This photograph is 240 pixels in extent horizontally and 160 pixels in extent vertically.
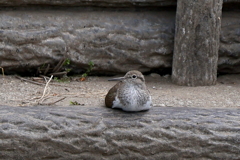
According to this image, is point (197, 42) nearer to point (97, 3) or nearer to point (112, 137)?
point (97, 3)

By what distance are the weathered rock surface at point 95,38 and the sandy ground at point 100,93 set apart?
0.27 m

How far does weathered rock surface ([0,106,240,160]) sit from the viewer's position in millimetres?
4160

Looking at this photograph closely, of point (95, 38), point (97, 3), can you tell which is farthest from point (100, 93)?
point (97, 3)

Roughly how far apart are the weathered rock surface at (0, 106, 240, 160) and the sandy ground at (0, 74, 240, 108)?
0.83 metres

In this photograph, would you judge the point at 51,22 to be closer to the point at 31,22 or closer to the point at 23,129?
the point at 31,22

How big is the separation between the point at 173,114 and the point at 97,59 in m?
2.12

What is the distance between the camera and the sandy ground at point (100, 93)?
5262mm

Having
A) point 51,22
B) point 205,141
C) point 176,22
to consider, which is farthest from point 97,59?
point 205,141

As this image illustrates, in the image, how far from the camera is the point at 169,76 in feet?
21.3

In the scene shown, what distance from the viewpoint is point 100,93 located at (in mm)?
5652

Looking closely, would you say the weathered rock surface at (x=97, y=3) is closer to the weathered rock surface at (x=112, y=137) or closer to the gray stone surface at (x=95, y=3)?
the gray stone surface at (x=95, y=3)

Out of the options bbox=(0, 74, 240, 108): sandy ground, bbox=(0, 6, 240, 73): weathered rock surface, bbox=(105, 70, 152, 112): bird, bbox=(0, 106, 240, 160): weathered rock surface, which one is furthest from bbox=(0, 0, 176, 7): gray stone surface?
bbox=(0, 106, 240, 160): weathered rock surface

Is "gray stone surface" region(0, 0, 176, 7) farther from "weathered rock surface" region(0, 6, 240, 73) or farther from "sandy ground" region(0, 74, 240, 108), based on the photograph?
"sandy ground" region(0, 74, 240, 108)

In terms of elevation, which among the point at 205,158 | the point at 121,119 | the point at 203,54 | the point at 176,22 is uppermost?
the point at 176,22
